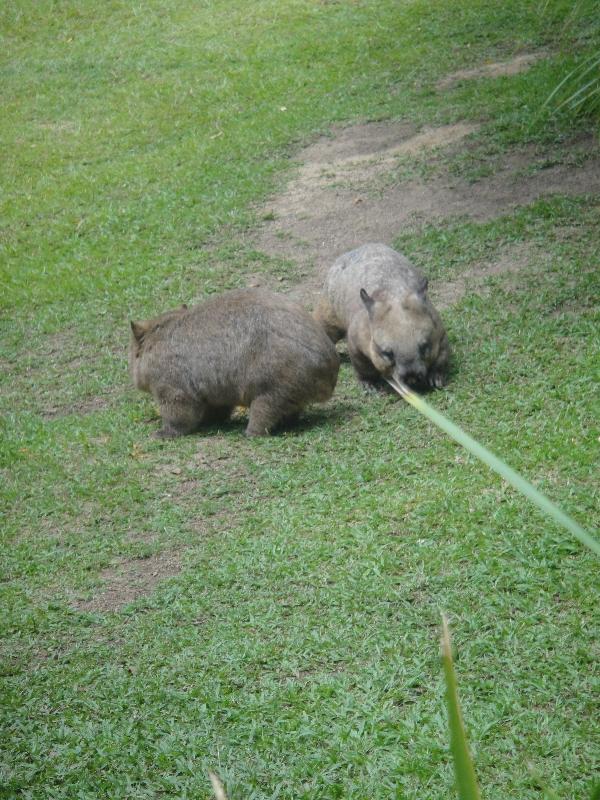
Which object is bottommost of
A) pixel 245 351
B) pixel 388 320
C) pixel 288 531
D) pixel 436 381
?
pixel 436 381

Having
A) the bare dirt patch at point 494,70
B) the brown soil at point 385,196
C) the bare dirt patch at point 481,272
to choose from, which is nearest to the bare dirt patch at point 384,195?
the brown soil at point 385,196

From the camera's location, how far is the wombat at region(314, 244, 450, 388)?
7.14 metres

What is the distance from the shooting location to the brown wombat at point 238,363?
7020mm

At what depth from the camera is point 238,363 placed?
23.5ft

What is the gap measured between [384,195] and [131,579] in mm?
6212

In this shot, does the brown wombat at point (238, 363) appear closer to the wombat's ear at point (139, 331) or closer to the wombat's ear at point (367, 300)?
the wombat's ear at point (139, 331)

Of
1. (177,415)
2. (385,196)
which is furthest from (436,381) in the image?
(385,196)

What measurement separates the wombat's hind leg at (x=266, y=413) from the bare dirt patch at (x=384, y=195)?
2.16m

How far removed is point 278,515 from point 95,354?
3871mm

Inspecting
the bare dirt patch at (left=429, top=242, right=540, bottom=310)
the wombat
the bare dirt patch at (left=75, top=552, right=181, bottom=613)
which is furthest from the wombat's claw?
the bare dirt patch at (left=75, top=552, right=181, bottom=613)

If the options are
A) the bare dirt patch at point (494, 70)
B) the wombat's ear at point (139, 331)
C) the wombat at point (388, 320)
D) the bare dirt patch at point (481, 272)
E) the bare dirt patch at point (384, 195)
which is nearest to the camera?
the wombat at point (388, 320)

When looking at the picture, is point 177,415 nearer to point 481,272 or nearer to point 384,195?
point 481,272

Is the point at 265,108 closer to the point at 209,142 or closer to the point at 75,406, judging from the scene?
the point at 209,142

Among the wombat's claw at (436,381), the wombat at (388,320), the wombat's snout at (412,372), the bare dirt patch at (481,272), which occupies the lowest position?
the wombat's claw at (436,381)
